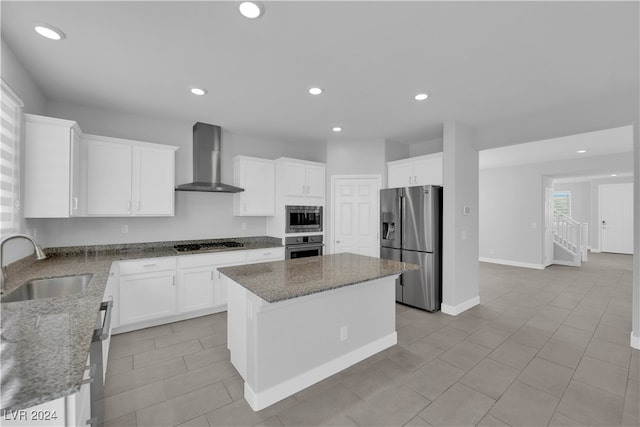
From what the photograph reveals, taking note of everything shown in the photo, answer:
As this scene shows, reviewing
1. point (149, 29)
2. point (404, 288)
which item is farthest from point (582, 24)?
point (404, 288)

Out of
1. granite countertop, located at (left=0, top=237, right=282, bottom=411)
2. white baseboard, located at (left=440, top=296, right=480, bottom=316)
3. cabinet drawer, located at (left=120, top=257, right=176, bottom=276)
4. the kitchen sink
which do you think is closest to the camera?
granite countertop, located at (left=0, top=237, right=282, bottom=411)

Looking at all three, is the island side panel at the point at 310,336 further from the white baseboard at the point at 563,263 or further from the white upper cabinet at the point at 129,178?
the white baseboard at the point at 563,263

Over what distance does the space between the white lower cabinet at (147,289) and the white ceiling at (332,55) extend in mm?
1883

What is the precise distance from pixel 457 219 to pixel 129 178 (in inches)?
168

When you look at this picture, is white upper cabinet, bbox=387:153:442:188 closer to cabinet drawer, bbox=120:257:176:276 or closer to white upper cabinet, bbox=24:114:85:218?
cabinet drawer, bbox=120:257:176:276

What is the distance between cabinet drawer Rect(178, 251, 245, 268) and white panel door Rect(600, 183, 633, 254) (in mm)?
11599

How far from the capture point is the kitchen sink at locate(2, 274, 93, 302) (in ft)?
6.33

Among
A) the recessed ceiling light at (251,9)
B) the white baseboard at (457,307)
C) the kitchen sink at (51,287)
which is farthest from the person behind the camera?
the white baseboard at (457,307)

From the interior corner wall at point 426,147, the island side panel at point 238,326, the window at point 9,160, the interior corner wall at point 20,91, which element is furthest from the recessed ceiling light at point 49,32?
the interior corner wall at point 426,147

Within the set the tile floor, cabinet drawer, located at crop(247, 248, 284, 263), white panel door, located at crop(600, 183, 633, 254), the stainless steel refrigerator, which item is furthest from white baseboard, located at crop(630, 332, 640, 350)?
white panel door, located at crop(600, 183, 633, 254)

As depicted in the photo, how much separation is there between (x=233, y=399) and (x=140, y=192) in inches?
104

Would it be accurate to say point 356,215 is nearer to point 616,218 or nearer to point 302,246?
point 302,246

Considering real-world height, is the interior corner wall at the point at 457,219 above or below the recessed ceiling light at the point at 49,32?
below

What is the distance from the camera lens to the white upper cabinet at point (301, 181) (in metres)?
4.38
